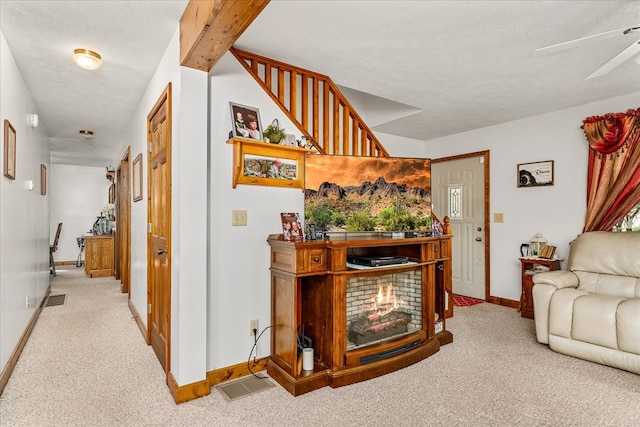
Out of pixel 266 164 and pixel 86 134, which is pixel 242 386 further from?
pixel 86 134

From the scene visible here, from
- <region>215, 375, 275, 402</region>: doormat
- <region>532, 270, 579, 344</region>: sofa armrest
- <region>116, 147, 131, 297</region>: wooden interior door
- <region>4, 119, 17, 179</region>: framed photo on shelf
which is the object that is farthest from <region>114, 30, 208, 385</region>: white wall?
<region>532, 270, 579, 344</region>: sofa armrest

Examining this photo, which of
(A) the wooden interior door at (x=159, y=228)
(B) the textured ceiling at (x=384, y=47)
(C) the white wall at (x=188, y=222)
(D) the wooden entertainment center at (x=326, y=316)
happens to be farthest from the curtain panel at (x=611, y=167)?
(A) the wooden interior door at (x=159, y=228)

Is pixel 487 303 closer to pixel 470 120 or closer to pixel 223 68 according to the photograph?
pixel 470 120

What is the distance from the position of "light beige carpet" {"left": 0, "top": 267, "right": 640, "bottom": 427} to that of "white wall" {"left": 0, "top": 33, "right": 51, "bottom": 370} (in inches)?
13.3

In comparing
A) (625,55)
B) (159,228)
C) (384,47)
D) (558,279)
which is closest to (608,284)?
(558,279)

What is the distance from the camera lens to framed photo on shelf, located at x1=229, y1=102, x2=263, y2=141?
242cm

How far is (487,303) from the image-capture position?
4.56 m

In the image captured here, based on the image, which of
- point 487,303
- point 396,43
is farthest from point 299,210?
point 487,303

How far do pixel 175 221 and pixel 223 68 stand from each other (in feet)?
3.65

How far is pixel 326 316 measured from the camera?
2443 millimetres

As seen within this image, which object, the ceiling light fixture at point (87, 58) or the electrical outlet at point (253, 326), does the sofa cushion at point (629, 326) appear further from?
the ceiling light fixture at point (87, 58)

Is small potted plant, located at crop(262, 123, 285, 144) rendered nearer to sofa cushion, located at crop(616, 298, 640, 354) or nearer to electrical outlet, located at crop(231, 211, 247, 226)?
electrical outlet, located at crop(231, 211, 247, 226)

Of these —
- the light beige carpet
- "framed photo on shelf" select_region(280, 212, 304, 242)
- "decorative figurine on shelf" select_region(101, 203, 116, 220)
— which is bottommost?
the light beige carpet

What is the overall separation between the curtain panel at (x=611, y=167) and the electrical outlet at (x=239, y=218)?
11.7 ft
